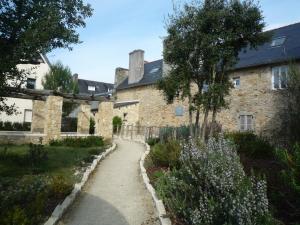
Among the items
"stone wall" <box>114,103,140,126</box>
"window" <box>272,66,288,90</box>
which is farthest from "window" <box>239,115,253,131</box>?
"stone wall" <box>114,103,140,126</box>

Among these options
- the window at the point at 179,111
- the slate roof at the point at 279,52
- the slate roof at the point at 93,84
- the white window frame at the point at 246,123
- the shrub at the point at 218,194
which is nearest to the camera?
the shrub at the point at 218,194

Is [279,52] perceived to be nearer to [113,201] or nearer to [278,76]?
[278,76]

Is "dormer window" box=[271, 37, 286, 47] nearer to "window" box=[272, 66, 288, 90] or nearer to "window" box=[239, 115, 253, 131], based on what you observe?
"window" box=[272, 66, 288, 90]

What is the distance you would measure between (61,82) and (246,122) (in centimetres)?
1753

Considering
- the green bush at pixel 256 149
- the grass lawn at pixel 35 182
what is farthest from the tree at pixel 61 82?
the green bush at pixel 256 149

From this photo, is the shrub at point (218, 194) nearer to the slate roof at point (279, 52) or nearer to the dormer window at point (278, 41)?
the slate roof at point (279, 52)

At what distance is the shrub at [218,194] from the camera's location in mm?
4773

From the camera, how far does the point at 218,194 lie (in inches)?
223

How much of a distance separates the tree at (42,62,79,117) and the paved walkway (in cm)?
1694

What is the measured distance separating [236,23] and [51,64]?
22.6 meters

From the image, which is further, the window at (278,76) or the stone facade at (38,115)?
the stone facade at (38,115)

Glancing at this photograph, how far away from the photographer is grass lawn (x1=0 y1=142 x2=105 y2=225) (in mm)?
5954

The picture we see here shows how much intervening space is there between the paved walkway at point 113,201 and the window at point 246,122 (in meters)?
10.2

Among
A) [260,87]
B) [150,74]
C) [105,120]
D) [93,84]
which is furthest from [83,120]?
[93,84]
